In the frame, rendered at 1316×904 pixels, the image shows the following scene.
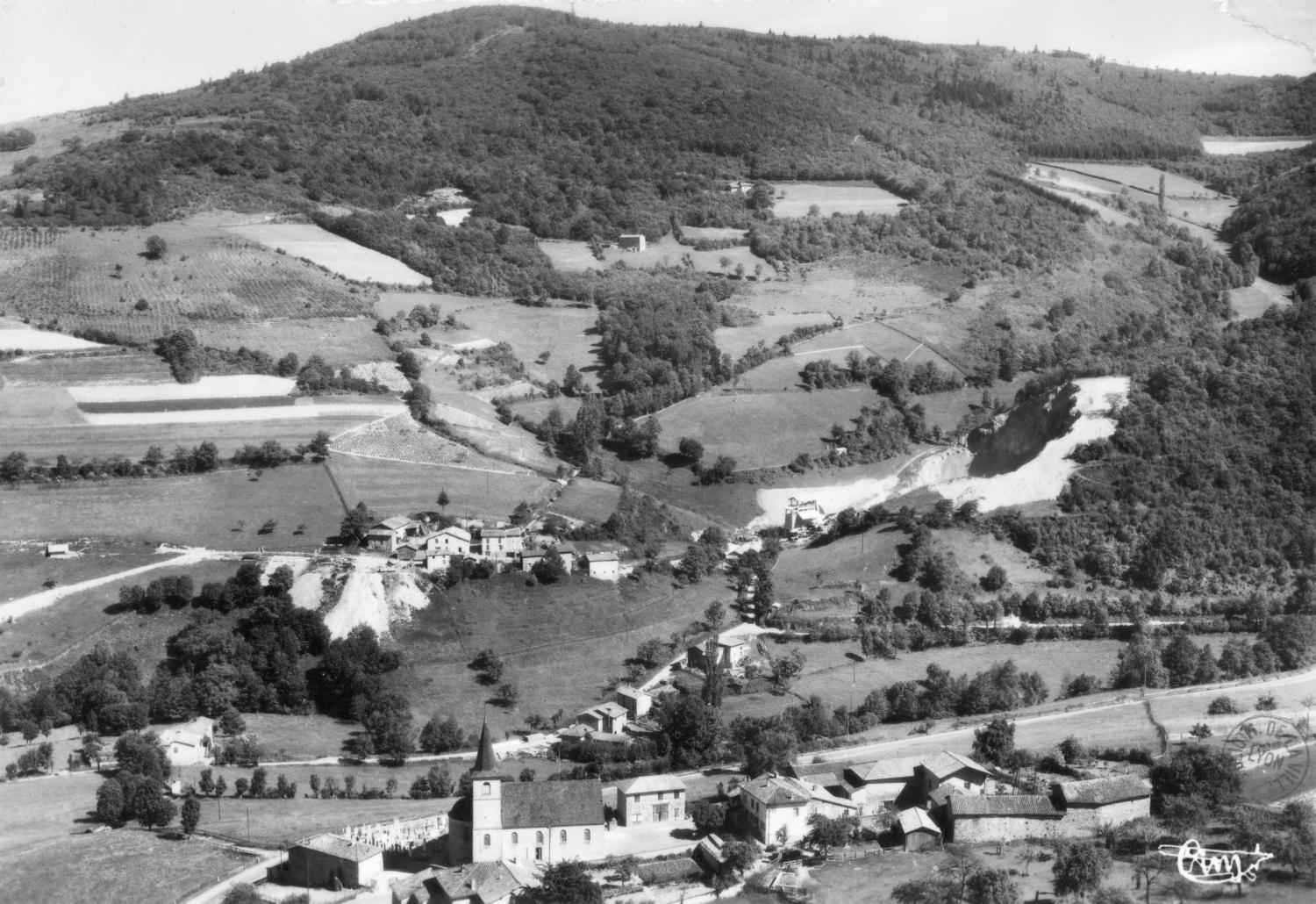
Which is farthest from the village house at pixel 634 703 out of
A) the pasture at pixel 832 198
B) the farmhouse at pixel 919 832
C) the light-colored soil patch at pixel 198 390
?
the pasture at pixel 832 198

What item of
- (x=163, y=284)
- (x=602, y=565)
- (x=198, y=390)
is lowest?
(x=602, y=565)

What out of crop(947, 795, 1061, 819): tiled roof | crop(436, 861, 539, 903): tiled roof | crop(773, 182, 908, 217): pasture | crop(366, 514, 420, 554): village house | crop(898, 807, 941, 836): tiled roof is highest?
crop(773, 182, 908, 217): pasture

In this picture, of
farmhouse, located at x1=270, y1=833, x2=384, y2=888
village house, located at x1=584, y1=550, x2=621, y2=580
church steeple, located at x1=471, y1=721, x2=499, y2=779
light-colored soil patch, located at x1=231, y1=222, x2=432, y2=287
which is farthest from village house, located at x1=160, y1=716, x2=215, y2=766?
light-colored soil patch, located at x1=231, y1=222, x2=432, y2=287

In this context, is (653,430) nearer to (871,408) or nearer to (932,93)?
(871,408)

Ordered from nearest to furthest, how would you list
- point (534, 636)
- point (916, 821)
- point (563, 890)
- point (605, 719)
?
point (563, 890), point (916, 821), point (605, 719), point (534, 636)

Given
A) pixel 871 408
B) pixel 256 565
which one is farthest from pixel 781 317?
pixel 256 565

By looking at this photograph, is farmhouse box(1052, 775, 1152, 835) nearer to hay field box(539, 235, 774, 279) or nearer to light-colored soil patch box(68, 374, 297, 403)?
light-colored soil patch box(68, 374, 297, 403)

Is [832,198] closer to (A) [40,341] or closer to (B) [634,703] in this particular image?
(A) [40,341]

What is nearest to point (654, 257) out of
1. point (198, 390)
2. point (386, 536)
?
point (198, 390)
